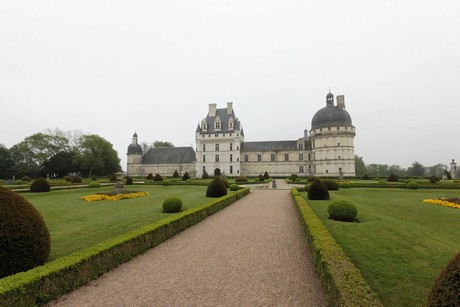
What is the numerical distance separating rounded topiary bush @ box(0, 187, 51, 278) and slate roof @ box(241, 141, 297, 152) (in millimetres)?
58813

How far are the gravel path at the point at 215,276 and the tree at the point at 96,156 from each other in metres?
58.1

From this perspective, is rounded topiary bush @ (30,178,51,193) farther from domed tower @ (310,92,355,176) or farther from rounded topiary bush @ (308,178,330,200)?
domed tower @ (310,92,355,176)

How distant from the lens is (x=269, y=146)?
63.4 metres

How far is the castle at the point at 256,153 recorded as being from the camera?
54.0 m

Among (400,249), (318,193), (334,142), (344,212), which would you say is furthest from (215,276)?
(334,142)

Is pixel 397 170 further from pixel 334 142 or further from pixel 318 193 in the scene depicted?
pixel 318 193

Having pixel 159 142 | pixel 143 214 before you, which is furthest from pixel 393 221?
pixel 159 142

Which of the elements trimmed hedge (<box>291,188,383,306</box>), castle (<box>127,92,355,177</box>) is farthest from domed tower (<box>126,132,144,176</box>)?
trimmed hedge (<box>291,188,383,306</box>)

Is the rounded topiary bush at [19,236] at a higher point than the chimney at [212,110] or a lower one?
lower

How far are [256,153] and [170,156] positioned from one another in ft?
75.6

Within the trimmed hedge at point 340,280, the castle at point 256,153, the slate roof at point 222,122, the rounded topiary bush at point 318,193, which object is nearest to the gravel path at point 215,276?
the trimmed hedge at point 340,280

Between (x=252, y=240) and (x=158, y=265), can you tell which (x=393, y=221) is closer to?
(x=252, y=240)

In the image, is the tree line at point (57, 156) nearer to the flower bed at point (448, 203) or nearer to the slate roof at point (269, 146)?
the slate roof at point (269, 146)

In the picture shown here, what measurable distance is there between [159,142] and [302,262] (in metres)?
86.8
